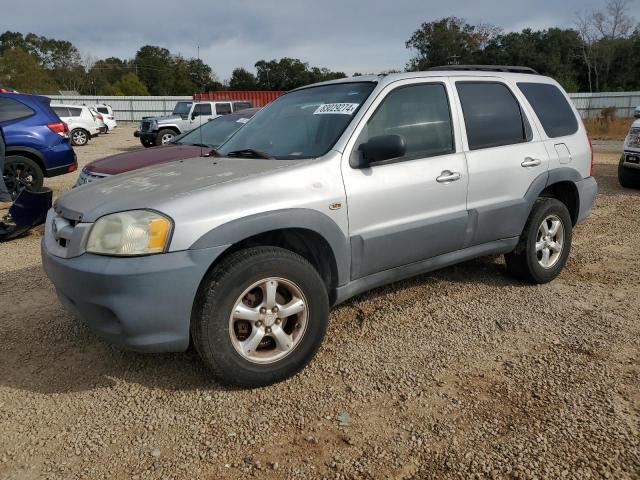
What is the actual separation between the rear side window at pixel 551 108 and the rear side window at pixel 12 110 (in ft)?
25.2

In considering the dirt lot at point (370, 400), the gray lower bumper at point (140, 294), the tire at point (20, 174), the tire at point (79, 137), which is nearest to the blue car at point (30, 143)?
A: the tire at point (20, 174)

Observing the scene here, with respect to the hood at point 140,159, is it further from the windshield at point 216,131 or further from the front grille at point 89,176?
the windshield at point 216,131

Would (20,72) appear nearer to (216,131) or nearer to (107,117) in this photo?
(107,117)

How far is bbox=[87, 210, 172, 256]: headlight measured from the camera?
2438 millimetres

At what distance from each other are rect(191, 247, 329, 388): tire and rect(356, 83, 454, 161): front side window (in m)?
1.03

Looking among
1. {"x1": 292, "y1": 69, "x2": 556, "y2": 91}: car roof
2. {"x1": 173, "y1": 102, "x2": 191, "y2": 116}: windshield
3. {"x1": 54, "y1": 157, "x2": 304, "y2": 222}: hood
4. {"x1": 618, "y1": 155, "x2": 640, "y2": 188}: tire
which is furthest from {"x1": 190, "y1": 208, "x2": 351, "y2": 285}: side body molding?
{"x1": 173, "y1": 102, "x2": 191, "y2": 116}: windshield

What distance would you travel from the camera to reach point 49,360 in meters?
3.15

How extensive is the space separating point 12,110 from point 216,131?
360 cm

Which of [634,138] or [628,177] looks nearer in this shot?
[634,138]

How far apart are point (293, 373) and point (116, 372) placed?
3.60 feet

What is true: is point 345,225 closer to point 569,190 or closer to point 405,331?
point 405,331

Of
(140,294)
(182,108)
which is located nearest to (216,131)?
(140,294)

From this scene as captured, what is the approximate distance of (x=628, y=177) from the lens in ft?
30.1

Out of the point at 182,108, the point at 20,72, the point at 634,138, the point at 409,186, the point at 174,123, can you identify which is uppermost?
the point at 20,72
